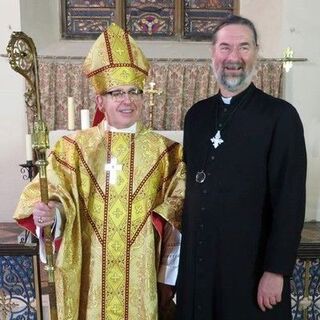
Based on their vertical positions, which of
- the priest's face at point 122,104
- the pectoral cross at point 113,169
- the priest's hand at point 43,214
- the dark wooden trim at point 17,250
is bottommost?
the dark wooden trim at point 17,250

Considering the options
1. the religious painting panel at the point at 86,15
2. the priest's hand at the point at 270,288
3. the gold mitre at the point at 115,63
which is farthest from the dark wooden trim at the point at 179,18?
the priest's hand at the point at 270,288

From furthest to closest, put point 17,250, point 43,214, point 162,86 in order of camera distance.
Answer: point 162,86, point 17,250, point 43,214

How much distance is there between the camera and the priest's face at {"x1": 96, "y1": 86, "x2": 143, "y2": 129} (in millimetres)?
2400

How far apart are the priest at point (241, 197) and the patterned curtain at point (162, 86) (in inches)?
207

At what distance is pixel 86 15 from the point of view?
8.27 metres

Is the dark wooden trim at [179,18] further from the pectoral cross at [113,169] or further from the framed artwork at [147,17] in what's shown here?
the pectoral cross at [113,169]

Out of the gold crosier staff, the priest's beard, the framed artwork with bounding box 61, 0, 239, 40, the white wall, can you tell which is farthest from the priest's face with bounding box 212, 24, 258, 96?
the framed artwork with bounding box 61, 0, 239, 40

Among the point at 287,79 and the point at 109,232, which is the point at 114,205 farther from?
the point at 287,79

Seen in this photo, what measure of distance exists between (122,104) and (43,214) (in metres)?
0.66

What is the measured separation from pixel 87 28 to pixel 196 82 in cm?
216

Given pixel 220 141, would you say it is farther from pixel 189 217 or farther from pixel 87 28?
pixel 87 28

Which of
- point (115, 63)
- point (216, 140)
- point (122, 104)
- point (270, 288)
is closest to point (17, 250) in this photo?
point (122, 104)

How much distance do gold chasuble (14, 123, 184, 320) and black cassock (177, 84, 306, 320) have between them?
219 mm

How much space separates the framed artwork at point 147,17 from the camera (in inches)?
325
